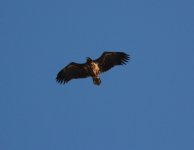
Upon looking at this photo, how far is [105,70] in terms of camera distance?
32.6 meters

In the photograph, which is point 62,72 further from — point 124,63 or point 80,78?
point 124,63

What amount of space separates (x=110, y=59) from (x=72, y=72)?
2077mm

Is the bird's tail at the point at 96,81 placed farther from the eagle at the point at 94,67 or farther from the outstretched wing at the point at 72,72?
the outstretched wing at the point at 72,72

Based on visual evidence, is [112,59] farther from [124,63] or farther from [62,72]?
[62,72]

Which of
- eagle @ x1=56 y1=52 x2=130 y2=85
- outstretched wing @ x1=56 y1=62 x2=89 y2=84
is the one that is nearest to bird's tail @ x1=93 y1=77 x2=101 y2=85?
eagle @ x1=56 y1=52 x2=130 y2=85

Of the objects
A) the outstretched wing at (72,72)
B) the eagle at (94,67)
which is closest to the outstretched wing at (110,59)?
the eagle at (94,67)

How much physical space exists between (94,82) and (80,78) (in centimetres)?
170

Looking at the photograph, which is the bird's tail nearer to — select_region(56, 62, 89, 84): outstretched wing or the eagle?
the eagle

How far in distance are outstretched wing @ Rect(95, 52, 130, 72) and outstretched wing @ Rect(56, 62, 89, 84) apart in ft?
2.81

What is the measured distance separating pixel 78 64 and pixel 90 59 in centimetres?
79

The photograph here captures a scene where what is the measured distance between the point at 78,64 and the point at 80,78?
799mm

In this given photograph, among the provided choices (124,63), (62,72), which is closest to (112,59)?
(124,63)

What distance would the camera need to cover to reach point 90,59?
32438 mm

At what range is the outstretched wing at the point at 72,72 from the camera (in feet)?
108
